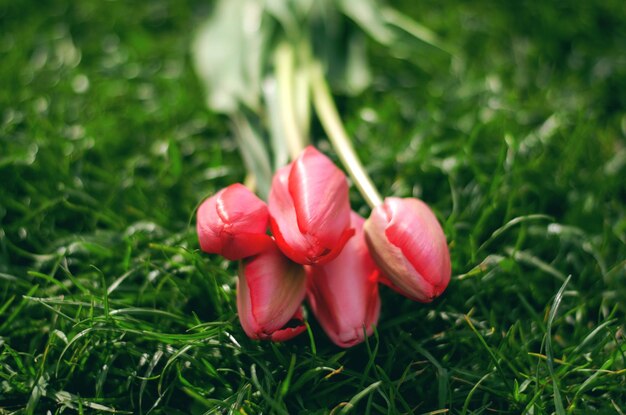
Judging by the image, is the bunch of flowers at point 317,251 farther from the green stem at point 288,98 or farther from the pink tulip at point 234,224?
the green stem at point 288,98

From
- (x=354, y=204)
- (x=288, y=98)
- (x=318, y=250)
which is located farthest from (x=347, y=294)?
(x=288, y=98)

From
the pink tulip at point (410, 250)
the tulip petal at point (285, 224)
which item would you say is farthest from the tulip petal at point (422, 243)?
the tulip petal at point (285, 224)

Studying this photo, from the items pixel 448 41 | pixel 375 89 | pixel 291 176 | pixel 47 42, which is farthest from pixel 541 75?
pixel 47 42

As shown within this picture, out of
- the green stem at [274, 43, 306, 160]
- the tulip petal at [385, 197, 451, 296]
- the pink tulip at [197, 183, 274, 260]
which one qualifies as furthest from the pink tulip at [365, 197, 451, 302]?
the green stem at [274, 43, 306, 160]

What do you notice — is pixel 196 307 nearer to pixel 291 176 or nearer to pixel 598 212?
pixel 291 176

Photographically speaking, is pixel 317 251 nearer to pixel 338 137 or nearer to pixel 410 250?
pixel 410 250

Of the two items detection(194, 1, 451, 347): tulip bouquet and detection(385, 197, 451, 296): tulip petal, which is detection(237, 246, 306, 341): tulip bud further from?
detection(385, 197, 451, 296): tulip petal

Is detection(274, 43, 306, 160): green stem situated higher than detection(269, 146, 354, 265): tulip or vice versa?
detection(269, 146, 354, 265): tulip
